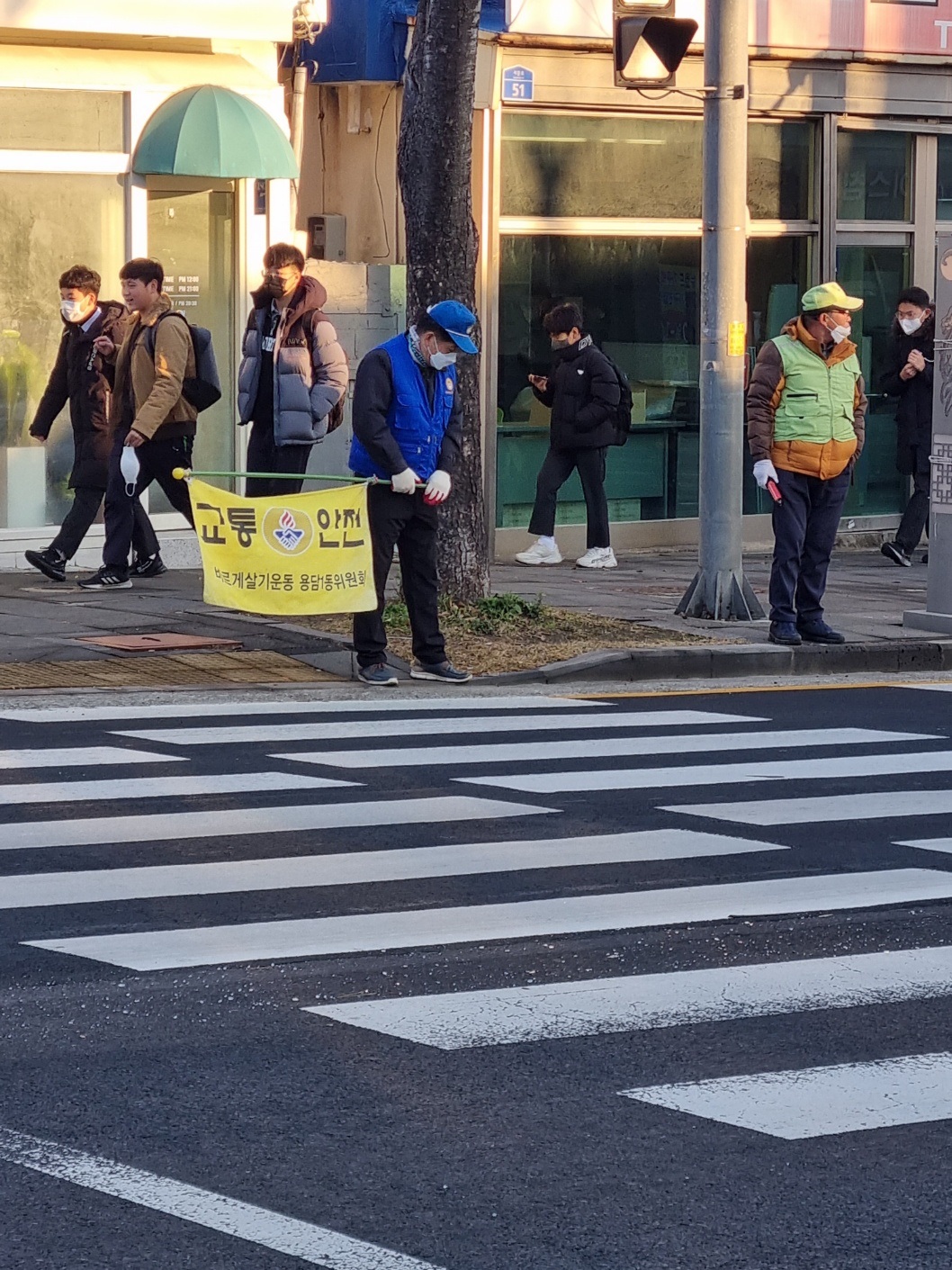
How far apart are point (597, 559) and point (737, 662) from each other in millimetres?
4709

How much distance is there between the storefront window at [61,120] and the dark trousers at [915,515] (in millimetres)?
6382

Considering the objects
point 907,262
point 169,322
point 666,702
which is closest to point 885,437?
point 907,262

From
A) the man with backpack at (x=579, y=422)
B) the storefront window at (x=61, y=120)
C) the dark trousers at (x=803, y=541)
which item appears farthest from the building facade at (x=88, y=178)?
the dark trousers at (x=803, y=541)

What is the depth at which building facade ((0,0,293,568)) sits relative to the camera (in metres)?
16.2

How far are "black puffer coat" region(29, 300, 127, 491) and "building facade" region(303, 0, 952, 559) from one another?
3.73 meters

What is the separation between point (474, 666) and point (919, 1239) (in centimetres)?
826

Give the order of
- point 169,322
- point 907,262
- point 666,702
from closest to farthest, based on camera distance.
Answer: point 666,702 → point 169,322 → point 907,262

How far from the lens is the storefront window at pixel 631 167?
60.4 ft

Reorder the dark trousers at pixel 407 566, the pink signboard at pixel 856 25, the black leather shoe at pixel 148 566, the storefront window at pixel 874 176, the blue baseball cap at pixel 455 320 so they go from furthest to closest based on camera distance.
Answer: the storefront window at pixel 874 176, the pink signboard at pixel 856 25, the black leather shoe at pixel 148 566, the dark trousers at pixel 407 566, the blue baseball cap at pixel 455 320

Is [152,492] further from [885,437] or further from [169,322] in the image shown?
[885,437]

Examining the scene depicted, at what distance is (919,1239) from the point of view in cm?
443

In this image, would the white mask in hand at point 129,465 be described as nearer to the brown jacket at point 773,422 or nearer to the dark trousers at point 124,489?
the dark trousers at point 124,489

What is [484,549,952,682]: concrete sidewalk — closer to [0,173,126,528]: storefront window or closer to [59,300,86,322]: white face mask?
[0,173,126,528]: storefront window

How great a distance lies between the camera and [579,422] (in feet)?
57.8
